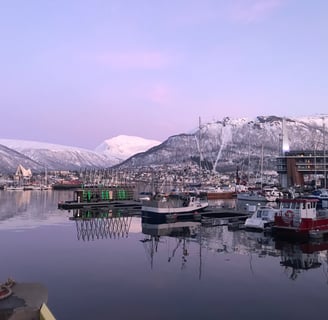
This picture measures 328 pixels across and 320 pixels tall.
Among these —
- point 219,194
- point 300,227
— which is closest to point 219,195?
point 219,194

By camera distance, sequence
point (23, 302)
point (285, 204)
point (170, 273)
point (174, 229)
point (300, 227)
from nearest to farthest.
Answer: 1. point (23, 302)
2. point (170, 273)
3. point (300, 227)
4. point (285, 204)
5. point (174, 229)

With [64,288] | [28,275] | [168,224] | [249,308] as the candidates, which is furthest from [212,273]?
[168,224]

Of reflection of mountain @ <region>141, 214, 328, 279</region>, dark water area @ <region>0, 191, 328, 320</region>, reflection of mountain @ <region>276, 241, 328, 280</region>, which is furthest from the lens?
reflection of mountain @ <region>141, 214, 328, 279</region>

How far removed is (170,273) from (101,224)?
83.7ft

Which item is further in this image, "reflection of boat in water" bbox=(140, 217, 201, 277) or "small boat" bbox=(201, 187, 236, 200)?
"small boat" bbox=(201, 187, 236, 200)

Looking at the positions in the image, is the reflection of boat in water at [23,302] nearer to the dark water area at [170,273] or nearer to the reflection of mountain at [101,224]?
the dark water area at [170,273]

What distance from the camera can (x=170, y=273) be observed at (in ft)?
73.8

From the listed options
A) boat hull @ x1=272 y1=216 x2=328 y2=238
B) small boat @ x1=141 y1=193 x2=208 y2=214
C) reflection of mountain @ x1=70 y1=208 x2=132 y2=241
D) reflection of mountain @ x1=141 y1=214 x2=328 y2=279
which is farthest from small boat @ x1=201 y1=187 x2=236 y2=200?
boat hull @ x1=272 y1=216 x2=328 y2=238

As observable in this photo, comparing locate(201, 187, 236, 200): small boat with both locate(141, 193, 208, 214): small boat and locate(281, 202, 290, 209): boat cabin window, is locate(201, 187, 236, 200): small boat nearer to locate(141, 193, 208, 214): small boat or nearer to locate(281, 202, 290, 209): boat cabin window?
locate(141, 193, 208, 214): small boat

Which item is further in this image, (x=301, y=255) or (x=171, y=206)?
(x=171, y=206)

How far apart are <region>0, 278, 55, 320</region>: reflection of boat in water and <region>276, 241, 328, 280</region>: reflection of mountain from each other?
615 inches

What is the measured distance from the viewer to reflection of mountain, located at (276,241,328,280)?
78.2ft

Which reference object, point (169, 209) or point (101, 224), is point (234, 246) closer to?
point (169, 209)

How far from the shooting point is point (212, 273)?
22.2 metres
